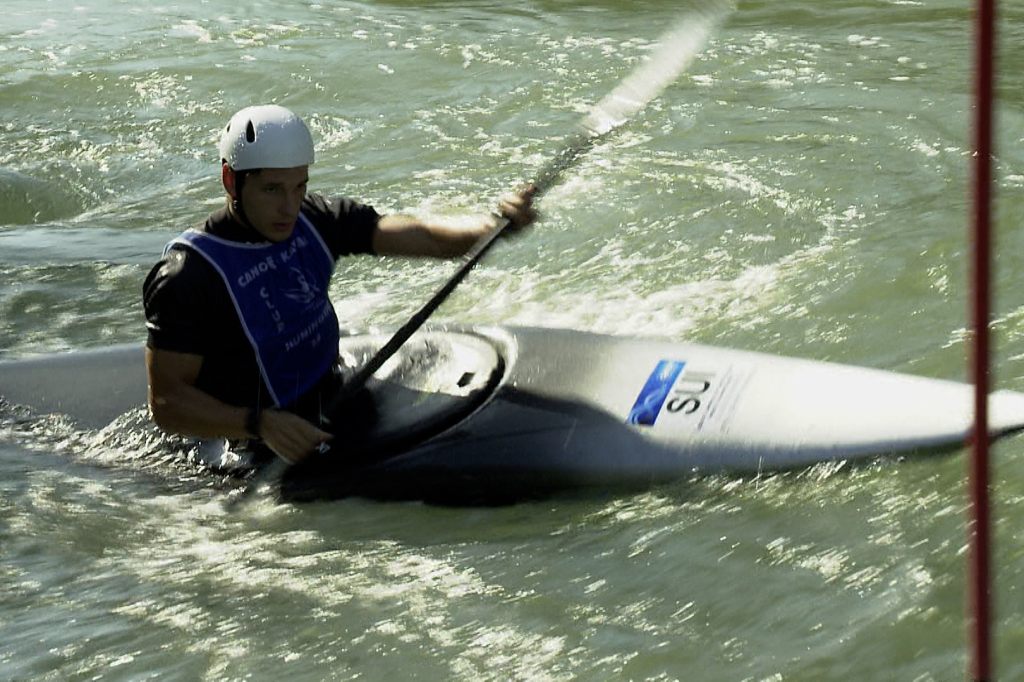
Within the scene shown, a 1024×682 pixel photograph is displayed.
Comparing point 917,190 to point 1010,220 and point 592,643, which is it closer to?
point 1010,220

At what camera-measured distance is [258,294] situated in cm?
375

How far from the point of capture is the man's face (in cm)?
363

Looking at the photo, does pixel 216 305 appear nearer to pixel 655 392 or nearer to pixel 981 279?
pixel 655 392

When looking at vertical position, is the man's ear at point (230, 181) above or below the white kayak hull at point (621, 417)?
above

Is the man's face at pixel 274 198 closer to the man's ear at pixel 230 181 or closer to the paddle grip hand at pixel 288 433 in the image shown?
the man's ear at pixel 230 181

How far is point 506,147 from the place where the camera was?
7.99 m

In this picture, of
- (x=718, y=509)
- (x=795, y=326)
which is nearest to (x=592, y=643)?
(x=718, y=509)

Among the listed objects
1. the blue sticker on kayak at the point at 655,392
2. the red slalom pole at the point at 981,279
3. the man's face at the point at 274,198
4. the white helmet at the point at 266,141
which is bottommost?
the blue sticker on kayak at the point at 655,392

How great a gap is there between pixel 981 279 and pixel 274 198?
8.35 ft

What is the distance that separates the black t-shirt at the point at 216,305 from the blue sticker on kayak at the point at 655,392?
2.72ft

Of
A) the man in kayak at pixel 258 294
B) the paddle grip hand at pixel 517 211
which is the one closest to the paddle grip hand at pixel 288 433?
the man in kayak at pixel 258 294

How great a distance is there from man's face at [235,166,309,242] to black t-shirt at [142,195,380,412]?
0.06 meters

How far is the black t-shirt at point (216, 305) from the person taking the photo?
3.62 m

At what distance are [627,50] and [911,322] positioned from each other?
519 centimetres
